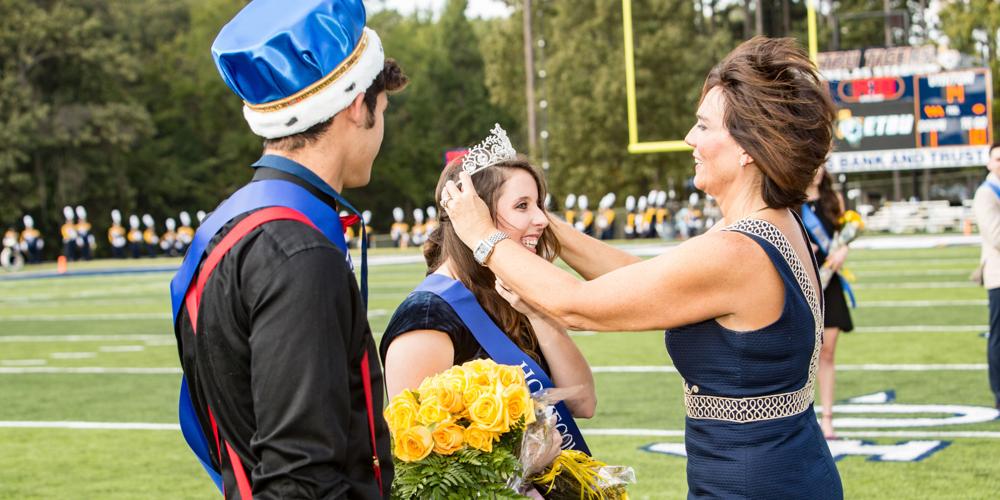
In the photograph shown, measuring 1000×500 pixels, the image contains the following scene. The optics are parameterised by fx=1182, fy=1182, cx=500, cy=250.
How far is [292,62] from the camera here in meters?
2.12

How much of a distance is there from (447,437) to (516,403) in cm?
17

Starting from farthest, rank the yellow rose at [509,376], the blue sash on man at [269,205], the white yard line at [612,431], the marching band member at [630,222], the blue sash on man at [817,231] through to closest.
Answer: the marching band member at [630,222]
the blue sash on man at [817,231]
the white yard line at [612,431]
the yellow rose at [509,376]
the blue sash on man at [269,205]

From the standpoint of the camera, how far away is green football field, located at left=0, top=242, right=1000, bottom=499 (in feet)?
22.8

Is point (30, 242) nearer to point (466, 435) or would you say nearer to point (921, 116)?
point (921, 116)

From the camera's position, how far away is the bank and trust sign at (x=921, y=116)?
27172 millimetres

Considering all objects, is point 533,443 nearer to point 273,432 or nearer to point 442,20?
point 273,432

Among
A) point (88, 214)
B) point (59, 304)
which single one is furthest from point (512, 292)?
point (88, 214)

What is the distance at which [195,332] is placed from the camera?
2.10 m

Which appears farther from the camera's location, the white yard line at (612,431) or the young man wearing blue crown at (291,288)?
the white yard line at (612,431)

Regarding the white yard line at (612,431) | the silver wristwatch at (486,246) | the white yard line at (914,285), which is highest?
the silver wristwatch at (486,246)

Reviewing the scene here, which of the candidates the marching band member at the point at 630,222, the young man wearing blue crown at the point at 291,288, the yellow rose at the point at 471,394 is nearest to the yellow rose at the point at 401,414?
the yellow rose at the point at 471,394

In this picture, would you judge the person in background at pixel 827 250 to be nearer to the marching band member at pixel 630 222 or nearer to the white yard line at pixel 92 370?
the white yard line at pixel 92 370

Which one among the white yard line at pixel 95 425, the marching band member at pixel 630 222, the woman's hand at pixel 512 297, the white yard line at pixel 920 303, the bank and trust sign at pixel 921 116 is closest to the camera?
the woman's hand at pixel 512 297

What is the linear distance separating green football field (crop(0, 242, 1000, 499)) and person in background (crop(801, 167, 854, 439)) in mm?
605
